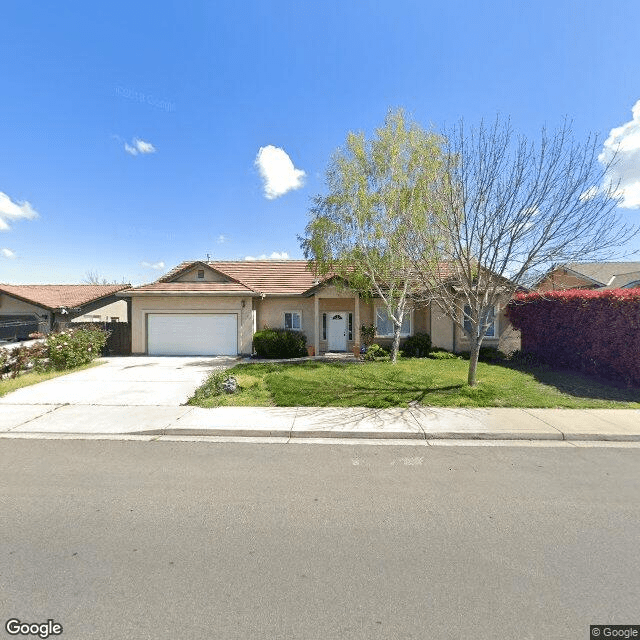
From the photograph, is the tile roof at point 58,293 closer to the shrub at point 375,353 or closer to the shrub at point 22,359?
the shrub at point 22,359

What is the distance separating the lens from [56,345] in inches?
463

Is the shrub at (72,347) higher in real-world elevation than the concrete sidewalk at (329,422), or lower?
higher

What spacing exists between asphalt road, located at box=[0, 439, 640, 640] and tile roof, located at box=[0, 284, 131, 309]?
60.2ft

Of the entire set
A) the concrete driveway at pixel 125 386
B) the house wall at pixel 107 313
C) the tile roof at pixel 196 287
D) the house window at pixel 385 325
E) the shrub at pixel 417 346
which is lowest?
the concrete driveway at pixel 125 386

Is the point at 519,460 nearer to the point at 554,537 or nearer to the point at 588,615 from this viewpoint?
the point at 554,537

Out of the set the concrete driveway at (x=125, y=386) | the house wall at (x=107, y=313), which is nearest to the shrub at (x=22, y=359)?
the concrete driveway at (x=125, y=386)

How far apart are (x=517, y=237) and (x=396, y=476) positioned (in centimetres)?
623

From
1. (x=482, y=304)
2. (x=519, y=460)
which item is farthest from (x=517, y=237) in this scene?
(x=519, y=460)

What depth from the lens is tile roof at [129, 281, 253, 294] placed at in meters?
15.9

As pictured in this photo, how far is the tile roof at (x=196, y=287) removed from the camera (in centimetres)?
1589

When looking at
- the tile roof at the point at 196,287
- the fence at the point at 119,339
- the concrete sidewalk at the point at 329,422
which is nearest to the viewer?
the concrete sidewalk at the point at 329,422

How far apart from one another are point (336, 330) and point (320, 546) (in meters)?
14.1

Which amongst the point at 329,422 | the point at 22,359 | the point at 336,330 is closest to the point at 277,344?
the point at 336,330

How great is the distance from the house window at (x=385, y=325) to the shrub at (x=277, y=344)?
3758 mm
